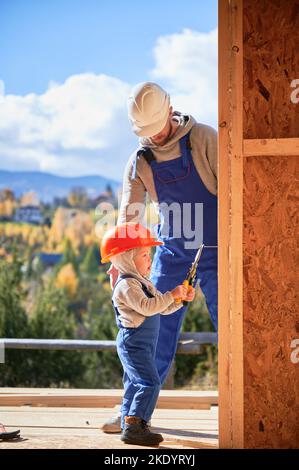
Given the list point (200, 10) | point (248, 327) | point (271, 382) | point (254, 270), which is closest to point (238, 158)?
point (254, 270)

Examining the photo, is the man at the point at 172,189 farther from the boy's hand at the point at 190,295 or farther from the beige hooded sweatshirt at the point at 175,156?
the boy's hand at the point at 190,295

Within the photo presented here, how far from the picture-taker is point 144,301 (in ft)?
13.6

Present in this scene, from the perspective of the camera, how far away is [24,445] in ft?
13.6

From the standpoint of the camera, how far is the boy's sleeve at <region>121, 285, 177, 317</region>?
13.6ft

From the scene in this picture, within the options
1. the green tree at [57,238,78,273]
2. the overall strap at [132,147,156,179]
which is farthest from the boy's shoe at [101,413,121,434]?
the green tree at [57,238,78,273]

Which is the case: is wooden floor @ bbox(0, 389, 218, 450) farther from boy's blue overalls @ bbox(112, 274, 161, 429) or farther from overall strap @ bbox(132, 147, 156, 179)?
overall strap @ bbox(132, 147, 156, 179)

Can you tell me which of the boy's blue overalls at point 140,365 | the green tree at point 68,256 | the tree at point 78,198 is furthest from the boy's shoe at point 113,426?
the tree at point 78,198

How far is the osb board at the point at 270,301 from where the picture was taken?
3.83 m

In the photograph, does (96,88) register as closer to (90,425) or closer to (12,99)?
(12,99)

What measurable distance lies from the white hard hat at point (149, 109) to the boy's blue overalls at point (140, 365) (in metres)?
0.81

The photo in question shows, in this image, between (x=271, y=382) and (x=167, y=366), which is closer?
(x=271, y=382)

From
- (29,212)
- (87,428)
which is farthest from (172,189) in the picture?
(29,212)

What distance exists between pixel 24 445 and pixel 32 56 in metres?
17.6

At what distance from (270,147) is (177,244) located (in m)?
1.06
